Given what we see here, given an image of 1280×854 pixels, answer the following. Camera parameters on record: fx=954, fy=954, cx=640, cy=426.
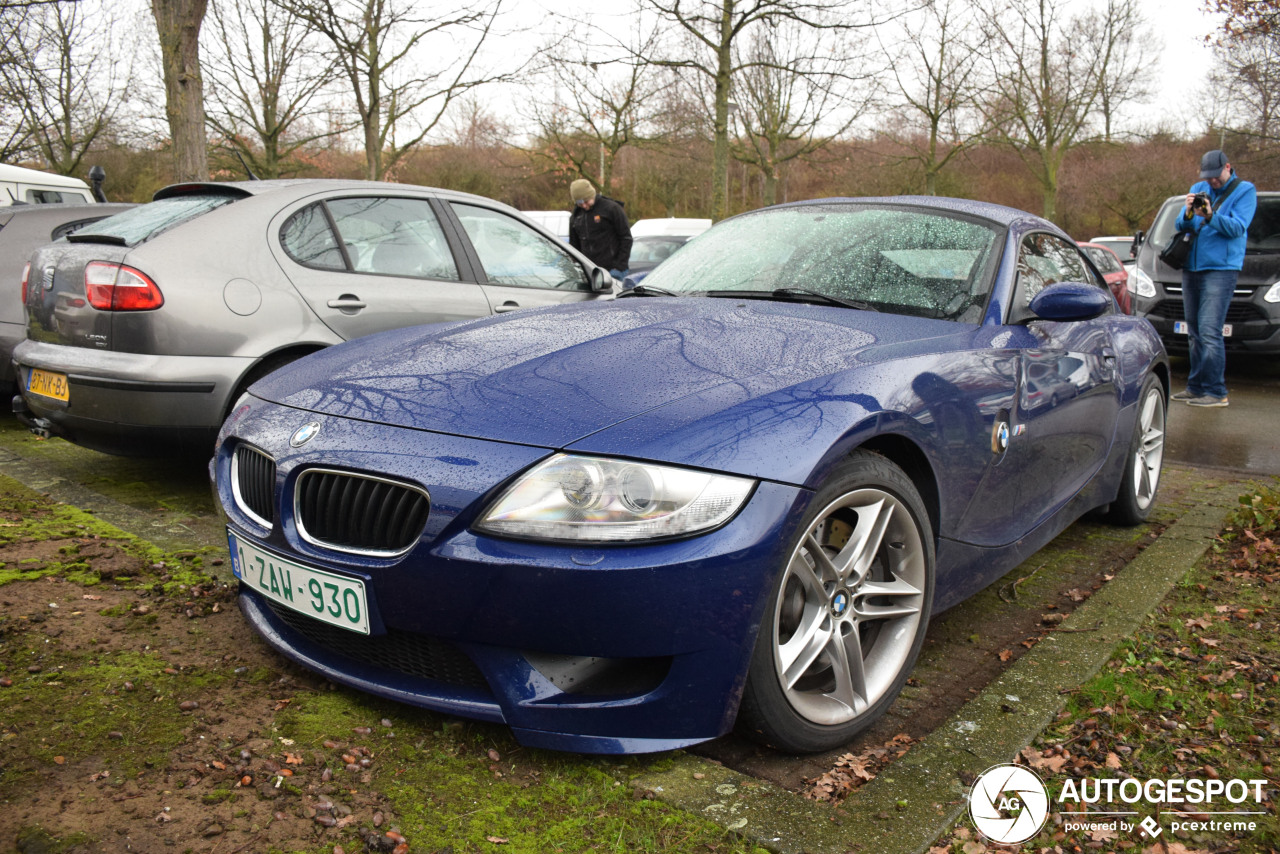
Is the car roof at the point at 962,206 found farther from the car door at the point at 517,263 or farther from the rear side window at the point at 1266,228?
the rear side window at the point at 1266,228

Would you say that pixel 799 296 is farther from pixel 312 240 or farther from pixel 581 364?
pixel 312 240

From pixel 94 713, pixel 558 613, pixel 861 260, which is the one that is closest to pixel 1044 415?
pixel 861 260

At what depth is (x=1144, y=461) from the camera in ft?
14.3

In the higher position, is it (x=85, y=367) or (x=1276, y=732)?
(x=85, y=367)

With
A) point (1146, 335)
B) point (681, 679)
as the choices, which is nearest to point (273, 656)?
point (681, 679)

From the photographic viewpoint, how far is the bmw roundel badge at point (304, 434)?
2.26 meters

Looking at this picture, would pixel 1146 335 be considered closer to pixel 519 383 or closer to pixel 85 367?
pixel 519 383

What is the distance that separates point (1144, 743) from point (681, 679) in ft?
3.87

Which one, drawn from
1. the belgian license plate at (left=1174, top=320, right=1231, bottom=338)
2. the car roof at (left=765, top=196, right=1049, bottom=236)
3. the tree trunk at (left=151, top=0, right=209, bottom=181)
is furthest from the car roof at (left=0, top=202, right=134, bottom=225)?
the belgian license plate at (left=1174, top=320, right=1231, bottom=338)

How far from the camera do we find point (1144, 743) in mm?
2262

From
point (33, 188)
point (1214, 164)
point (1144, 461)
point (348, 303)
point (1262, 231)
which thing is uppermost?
point (33, 188)

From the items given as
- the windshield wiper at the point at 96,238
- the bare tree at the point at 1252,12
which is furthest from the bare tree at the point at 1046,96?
the windshield wiper at the point at 96,238

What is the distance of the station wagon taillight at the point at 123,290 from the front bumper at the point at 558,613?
226 cm

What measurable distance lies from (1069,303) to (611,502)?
1.89m
